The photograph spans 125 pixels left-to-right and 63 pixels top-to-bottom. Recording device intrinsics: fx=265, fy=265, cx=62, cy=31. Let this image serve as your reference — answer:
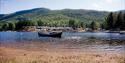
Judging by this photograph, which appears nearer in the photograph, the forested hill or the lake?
the lake

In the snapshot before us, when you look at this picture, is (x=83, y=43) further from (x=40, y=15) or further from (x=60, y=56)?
(x=60, y=56)

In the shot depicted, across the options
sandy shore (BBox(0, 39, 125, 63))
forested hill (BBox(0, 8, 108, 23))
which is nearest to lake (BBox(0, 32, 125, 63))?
sandy shore (BBox(0, 39, 125, 63))

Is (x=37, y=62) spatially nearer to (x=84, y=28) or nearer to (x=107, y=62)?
(x=107, y=62)

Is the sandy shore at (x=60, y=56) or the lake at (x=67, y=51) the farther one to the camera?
the lake at (x=67, y=51)

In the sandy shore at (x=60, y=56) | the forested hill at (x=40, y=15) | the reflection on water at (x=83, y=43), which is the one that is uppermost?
the forested hill at (x=40, y=15)

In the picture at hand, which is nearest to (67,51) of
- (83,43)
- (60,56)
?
(60,56)

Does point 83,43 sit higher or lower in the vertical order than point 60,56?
lower

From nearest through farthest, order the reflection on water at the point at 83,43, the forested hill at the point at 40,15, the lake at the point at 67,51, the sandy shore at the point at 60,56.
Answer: the sandy shore at the point at 60,56 → the lake at the point at 67,51 → the forested hill at the point at 40,15 → the reflection on water at the point at 83,43

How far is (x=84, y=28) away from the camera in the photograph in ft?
130

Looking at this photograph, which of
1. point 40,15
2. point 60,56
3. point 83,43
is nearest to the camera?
point 60,56

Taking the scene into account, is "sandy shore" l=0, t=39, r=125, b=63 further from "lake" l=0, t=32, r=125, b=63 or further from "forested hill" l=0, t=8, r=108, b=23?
"forested hill" l=0, t=8, r=108, b=23

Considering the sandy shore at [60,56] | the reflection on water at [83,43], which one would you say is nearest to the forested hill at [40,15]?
the reflection on water at [83,43]

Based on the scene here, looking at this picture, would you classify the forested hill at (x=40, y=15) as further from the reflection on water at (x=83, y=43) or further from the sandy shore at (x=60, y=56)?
the sandy shore at (x=60, y=56)

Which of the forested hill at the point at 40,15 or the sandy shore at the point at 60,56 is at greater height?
the forested hill at the point at 40,15
